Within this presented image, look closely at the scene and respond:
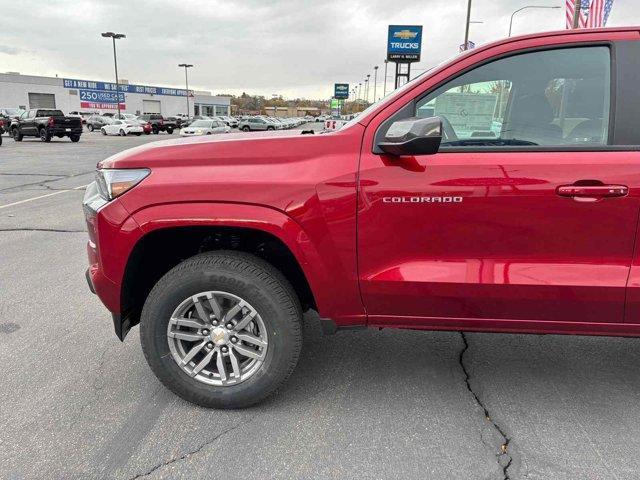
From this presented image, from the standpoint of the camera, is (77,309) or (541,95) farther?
(77,309)

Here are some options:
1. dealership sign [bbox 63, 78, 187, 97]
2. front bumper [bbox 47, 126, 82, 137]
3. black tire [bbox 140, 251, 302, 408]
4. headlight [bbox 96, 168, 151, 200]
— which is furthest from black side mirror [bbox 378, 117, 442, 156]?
dealership sign [bbox 63, 78, 187, 97]


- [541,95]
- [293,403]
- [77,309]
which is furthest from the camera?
[77,309]

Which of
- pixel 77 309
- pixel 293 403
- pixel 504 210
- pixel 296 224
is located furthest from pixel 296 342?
pixel 77 309

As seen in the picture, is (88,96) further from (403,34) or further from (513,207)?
(513,207)

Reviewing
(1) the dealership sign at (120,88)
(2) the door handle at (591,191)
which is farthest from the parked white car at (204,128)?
(1) the dealership sign at (120,88)

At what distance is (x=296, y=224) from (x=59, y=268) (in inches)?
152

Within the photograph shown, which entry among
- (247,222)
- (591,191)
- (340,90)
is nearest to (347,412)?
(247,222)

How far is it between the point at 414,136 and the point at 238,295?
3.89 feet

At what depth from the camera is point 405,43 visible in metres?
28.6

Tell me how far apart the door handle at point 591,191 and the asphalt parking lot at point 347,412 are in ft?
4.03

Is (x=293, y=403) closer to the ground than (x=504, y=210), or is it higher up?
closer to the ground

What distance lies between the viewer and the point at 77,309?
13.6ft

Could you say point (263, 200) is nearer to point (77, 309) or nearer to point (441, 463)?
point (441, 463)

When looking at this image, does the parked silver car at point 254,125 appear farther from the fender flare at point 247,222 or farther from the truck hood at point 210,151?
the fender flare at point 247,222
